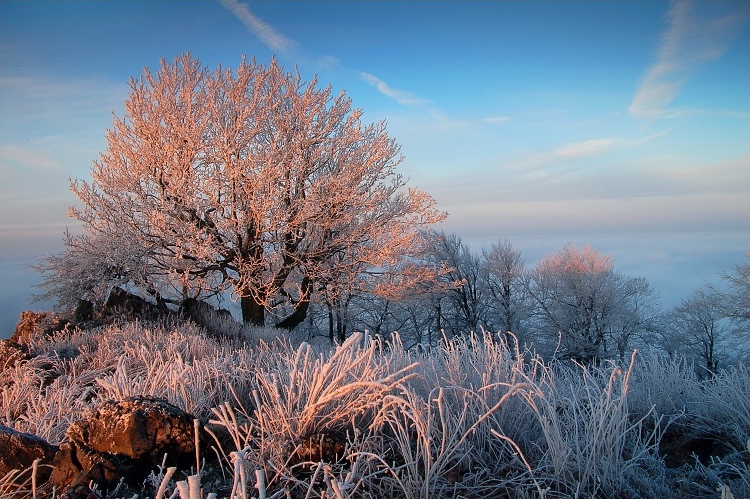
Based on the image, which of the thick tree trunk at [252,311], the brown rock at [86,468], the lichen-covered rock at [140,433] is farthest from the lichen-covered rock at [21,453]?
the thick tree trunk at [252,311]

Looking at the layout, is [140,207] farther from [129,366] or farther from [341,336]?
[341,336]

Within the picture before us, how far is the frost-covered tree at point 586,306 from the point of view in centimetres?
2686

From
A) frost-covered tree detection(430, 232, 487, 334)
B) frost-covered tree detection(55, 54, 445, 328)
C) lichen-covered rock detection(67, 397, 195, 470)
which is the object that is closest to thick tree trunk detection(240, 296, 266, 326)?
frost-covered tree detection(55, 54, 445, 328)

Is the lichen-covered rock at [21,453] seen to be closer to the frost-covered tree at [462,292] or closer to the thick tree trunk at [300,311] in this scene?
the thick tree trunk at [300,311]

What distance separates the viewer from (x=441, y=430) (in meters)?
3.51

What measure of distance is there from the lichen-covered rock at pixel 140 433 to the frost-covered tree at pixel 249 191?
9.06 metres

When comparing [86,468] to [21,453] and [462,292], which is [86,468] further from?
[462,292]

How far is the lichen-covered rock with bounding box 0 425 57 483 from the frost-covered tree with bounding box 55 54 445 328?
893cm

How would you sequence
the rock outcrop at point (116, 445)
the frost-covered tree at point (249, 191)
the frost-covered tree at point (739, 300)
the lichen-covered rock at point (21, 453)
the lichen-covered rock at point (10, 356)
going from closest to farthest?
the rock outcrop at point (116, 445), the lichen-covered rock at point (21, 453), the lichen-covered rock at point (10, 356), the frost-covered tree at point (249, 191), the frost-covered tree at point (739, 300)

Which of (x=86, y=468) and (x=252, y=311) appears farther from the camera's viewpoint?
(x=252, y=311)

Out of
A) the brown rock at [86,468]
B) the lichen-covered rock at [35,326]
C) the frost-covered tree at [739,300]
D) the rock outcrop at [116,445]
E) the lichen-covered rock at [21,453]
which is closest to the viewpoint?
the brown rock at [86,468]

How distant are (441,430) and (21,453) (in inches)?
99.3

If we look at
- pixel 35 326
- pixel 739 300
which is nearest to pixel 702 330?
pixel 739 300

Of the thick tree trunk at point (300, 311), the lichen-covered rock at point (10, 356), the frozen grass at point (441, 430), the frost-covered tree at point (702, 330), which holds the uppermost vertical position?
the frozen grass at point (441, 430)
